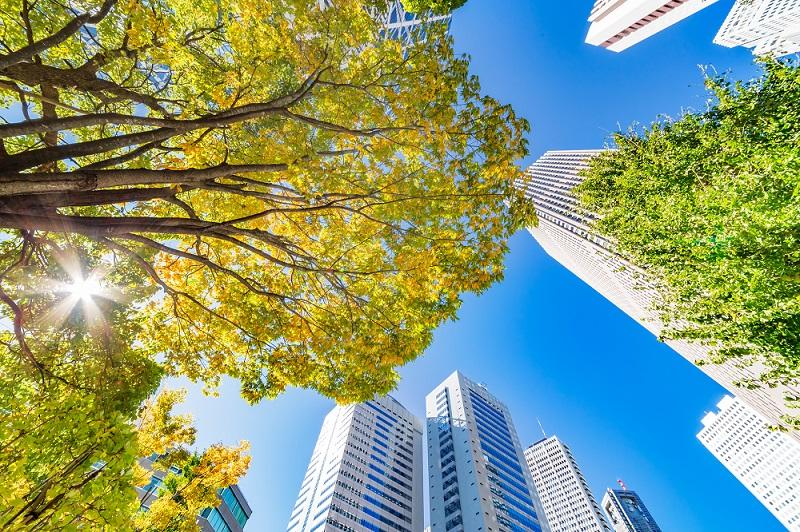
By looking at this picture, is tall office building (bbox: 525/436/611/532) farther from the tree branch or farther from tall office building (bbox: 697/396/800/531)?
the tree branch

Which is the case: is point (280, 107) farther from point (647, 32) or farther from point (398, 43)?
point (647, 32)

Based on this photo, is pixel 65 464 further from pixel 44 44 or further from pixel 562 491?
pixel 562 491

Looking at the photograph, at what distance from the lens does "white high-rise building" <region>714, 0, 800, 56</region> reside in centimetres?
5122

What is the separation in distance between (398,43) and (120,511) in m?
6.71

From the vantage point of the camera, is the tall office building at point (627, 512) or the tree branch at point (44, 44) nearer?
the tree branch at point (44, 44)

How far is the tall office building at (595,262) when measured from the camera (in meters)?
24.0

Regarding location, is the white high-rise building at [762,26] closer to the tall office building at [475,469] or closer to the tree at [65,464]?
the tree at [65,464]

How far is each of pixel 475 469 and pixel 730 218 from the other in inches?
3260

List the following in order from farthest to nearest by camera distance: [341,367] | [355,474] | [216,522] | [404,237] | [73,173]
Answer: [355,474]
[216,522]
[341,367]
[404,237]
[73,173]

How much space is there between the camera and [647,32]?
69312 mm

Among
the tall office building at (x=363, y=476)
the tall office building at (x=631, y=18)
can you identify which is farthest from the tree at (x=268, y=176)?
the tall office building at (x=631, y=18)

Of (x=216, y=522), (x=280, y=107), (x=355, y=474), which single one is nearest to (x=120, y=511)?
(x=280, y=107)

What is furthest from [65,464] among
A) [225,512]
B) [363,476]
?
[363,476]

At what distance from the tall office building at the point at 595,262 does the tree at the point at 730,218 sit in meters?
8.50
